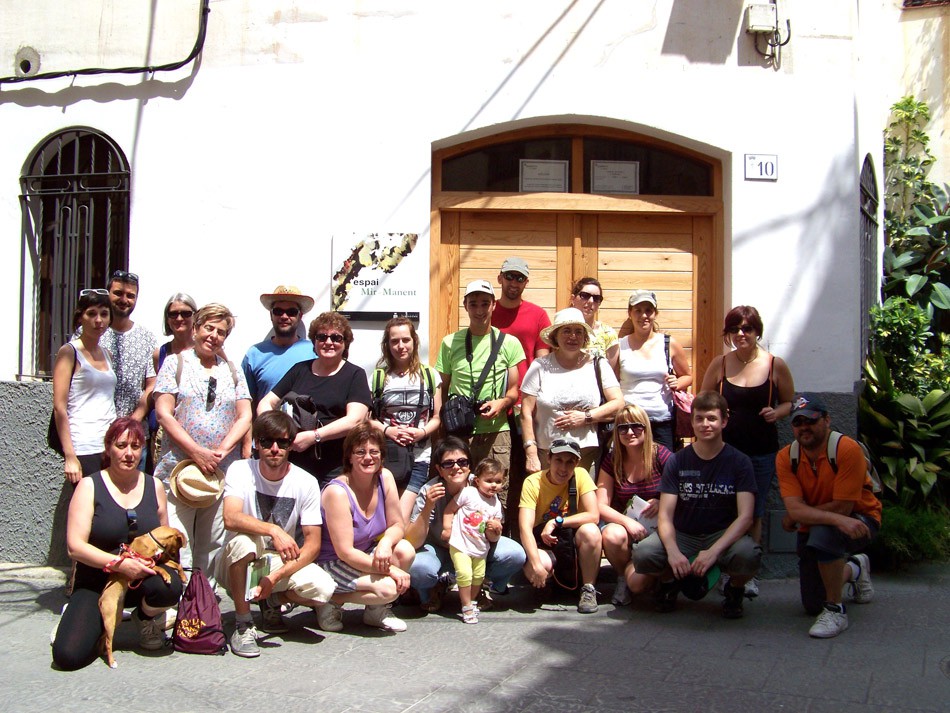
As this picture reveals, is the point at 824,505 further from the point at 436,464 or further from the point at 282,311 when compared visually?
the point at 282,311

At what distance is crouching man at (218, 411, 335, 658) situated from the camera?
17.4ft

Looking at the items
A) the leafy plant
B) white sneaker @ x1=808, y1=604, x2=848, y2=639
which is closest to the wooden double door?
the leafy plant

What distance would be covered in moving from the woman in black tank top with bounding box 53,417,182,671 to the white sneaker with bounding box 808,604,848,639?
3.37 m

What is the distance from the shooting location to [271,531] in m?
5.33

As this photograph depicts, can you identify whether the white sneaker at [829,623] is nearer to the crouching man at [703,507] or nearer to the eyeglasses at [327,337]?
the crouching man at [703,507]

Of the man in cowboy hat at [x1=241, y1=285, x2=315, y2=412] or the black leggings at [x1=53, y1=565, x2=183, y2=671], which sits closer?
the black leggings at [x1=53, y1=565, x2=183, y2=671]

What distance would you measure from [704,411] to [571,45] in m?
2.90

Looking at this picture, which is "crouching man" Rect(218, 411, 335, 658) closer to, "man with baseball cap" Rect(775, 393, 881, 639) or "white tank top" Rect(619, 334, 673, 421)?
"white tank top" Rect(619, 334, 673, 421)

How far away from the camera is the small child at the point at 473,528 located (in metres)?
5.81

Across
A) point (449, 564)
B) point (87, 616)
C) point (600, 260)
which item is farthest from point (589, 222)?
point (87, 616)

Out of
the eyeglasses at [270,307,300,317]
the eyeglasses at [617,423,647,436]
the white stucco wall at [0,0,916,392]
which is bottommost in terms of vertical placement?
the eyeglasses at [617,423,647,436]

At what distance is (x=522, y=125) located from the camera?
731 cm

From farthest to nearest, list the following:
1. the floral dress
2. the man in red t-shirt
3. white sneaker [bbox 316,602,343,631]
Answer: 1. the man in red t-shirt
2. the floral dress
3. white sneaker [bbox 316,602,343,631]

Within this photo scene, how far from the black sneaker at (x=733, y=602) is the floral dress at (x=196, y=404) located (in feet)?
9.91
